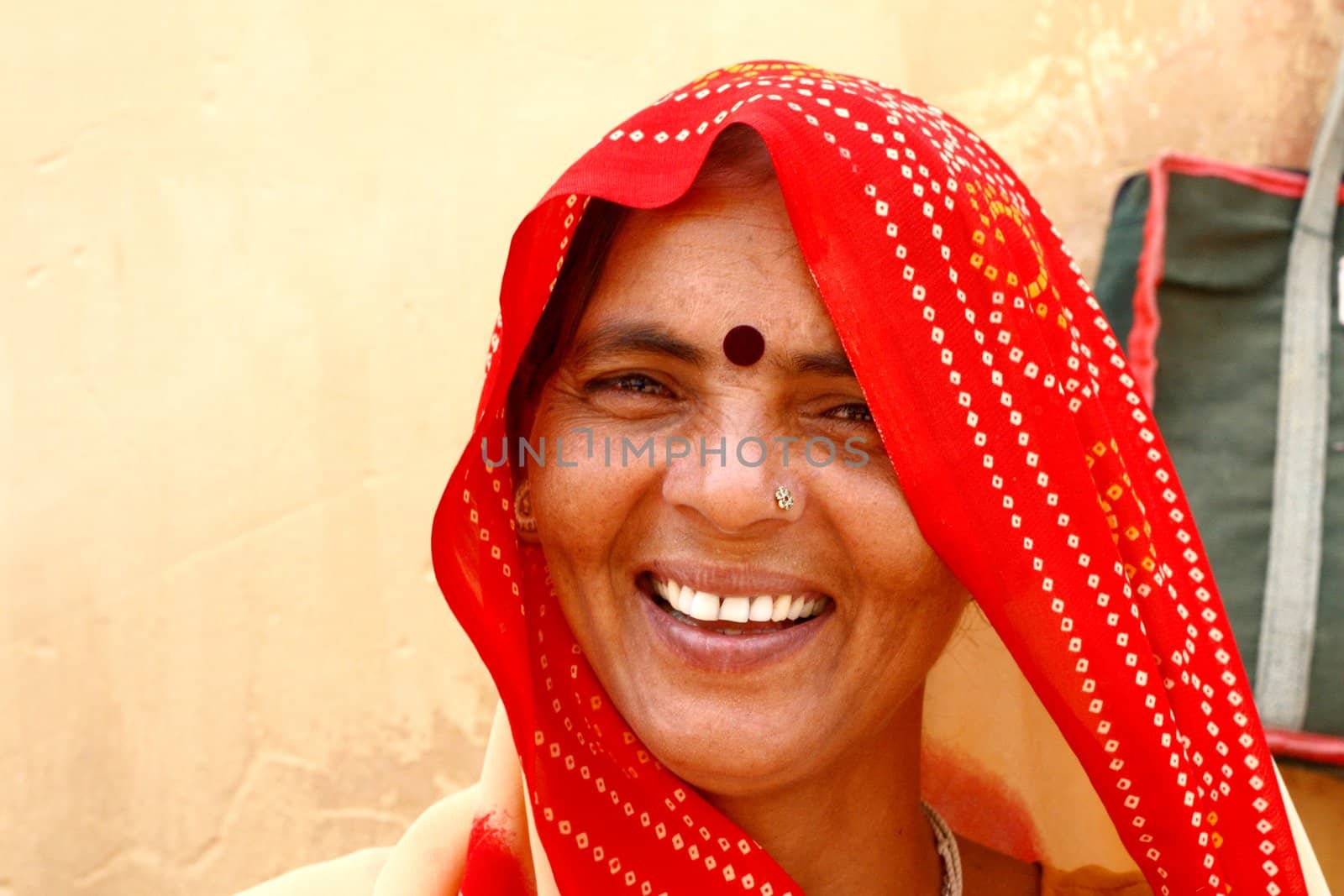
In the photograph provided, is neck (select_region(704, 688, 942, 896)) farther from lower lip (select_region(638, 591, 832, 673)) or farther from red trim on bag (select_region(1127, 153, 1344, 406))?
red trim on bag (select_region(1127, 153, 1344, 406))

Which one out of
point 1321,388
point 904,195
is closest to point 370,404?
point 904,195

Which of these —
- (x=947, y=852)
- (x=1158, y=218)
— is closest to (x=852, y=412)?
(x=947, y=852)

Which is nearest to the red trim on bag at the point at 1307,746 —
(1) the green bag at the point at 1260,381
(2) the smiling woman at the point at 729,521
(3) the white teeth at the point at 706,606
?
(1) the green bag at the point at 1260,381

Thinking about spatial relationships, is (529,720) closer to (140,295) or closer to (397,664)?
(397,664)

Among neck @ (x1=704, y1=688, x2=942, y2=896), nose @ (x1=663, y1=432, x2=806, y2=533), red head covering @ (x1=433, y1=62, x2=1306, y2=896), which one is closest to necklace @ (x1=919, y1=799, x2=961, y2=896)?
neck @ (x1=704, y1=688, x2=942, y2=896)

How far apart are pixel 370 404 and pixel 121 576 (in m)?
0.47

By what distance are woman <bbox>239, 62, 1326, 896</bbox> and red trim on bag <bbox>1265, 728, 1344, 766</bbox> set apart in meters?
0.45

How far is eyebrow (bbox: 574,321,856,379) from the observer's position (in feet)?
4.47

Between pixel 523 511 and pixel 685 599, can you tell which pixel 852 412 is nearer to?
pixel 685 599

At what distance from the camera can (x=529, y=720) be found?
5.13 feet

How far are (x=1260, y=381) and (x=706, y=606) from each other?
1143mm

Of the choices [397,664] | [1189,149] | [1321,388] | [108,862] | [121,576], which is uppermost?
[1189,149]

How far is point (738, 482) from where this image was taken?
1.33 meters

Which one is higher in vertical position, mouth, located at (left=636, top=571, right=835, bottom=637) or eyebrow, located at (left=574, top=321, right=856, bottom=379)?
eyebrow, located at (left=574, top=321, right=856, bottom=379)
